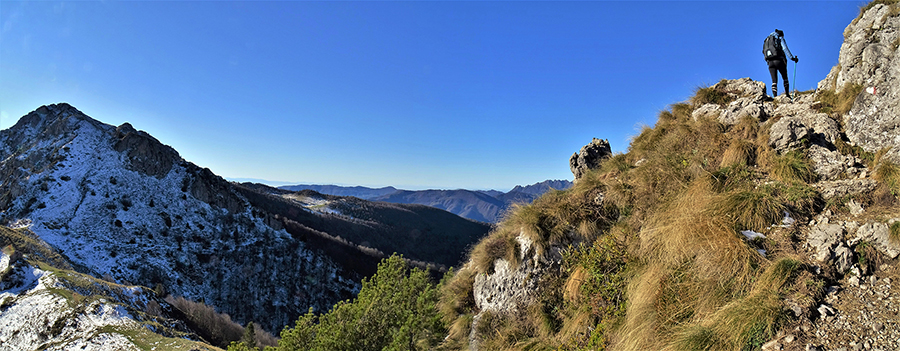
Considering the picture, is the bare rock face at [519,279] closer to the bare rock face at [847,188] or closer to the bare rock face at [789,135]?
the bare rock face at [847,188]

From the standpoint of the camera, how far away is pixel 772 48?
9.58 meters

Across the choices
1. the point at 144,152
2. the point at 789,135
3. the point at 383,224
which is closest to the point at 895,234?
the point at 789,135

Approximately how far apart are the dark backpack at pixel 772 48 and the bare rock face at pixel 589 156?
4.86 meters

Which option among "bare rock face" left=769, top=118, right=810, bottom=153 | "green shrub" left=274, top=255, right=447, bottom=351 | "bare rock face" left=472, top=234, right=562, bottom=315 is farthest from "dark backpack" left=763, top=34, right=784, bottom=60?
"green shrub" left=274, top=255, right=447, bottom=351

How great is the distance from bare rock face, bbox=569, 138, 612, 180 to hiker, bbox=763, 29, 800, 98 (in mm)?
4728

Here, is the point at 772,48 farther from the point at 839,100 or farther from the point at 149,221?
the point at 149,221

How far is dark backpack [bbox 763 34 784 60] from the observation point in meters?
9.56

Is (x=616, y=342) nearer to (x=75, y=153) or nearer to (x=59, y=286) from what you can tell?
(x=59, y=286)

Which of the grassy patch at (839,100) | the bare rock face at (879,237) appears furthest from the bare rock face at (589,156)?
the bare rock face at (879,237)

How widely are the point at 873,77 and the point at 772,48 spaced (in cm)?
306

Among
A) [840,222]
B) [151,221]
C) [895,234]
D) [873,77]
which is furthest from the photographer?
[151,221]

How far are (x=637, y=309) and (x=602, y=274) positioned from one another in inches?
47.6

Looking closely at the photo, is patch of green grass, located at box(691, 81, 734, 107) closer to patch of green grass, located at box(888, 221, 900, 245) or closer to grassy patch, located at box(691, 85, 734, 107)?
grassy patch, located at box(691, 85, 734, 107)

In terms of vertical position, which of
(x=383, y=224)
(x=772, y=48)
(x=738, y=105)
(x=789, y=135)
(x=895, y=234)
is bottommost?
(x=383, y=224)
